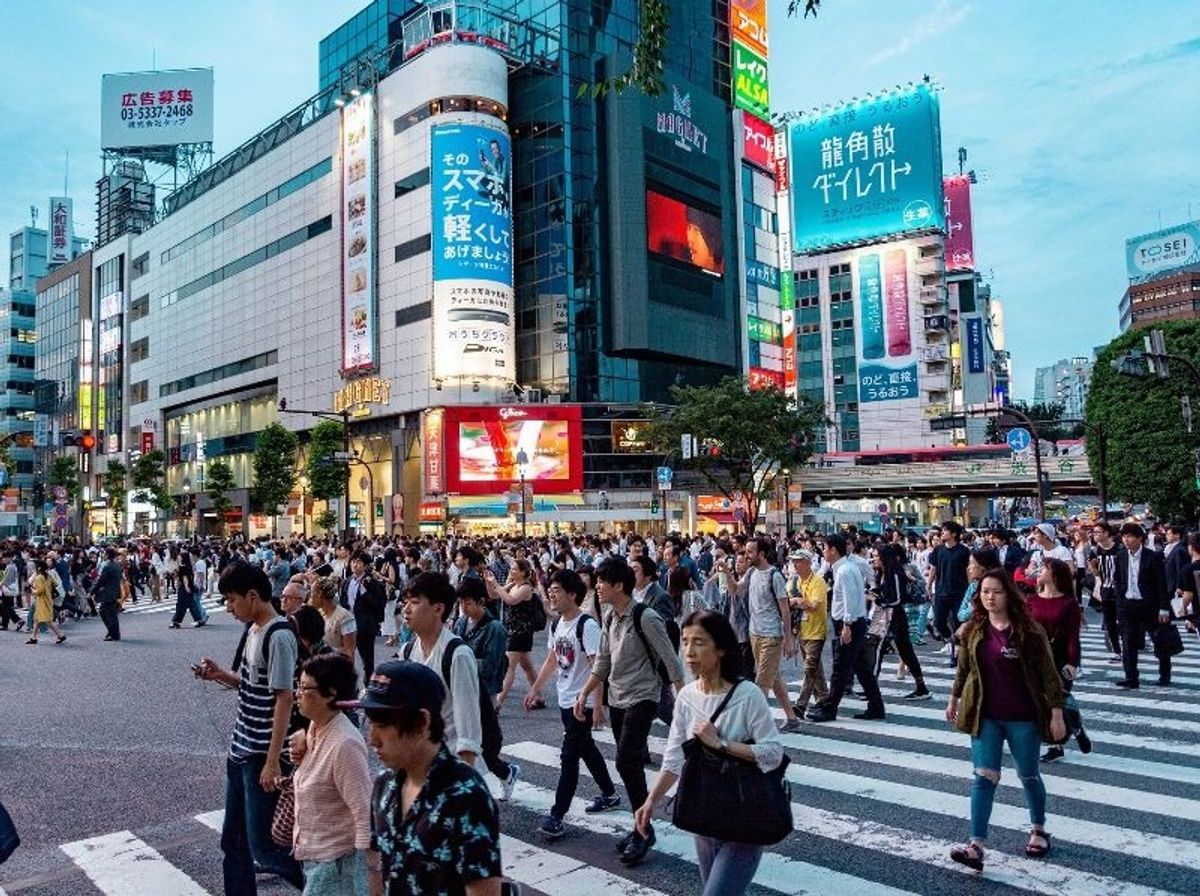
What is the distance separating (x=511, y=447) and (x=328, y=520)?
Answer: 12152 millimetres

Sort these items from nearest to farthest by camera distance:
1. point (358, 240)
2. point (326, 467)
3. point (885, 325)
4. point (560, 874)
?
1. point (560, 874)
2. point (326, 467)
3. point (358, 240)
4. point (885, 325)

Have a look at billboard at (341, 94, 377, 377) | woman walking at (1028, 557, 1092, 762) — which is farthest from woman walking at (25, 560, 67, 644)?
billboard at (341, 94, 377, 377)

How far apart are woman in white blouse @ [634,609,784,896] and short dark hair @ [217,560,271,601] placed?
7.62ft

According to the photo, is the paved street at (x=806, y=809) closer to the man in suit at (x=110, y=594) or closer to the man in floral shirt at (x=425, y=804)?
the man in floral shirt at (x=425, y=804)

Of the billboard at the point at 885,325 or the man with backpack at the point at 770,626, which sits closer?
the man with backpack at the point at 770,626

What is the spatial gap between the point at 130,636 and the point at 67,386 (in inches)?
3409

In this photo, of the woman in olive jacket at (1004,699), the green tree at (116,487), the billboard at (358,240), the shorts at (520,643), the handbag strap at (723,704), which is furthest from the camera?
the green tree at (116,487)

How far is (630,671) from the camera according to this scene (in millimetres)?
5914

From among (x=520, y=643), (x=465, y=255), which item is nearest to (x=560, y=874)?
(x=520, y=643)

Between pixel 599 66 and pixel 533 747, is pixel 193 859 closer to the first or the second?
pixel 533 747

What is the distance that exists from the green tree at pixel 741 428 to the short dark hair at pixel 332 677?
141 ft

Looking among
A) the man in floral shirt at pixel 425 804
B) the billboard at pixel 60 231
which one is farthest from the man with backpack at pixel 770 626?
the billboard at pixel 60 231

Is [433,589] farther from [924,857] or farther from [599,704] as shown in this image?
[924,857]

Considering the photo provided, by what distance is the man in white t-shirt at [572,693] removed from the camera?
20.0ft
